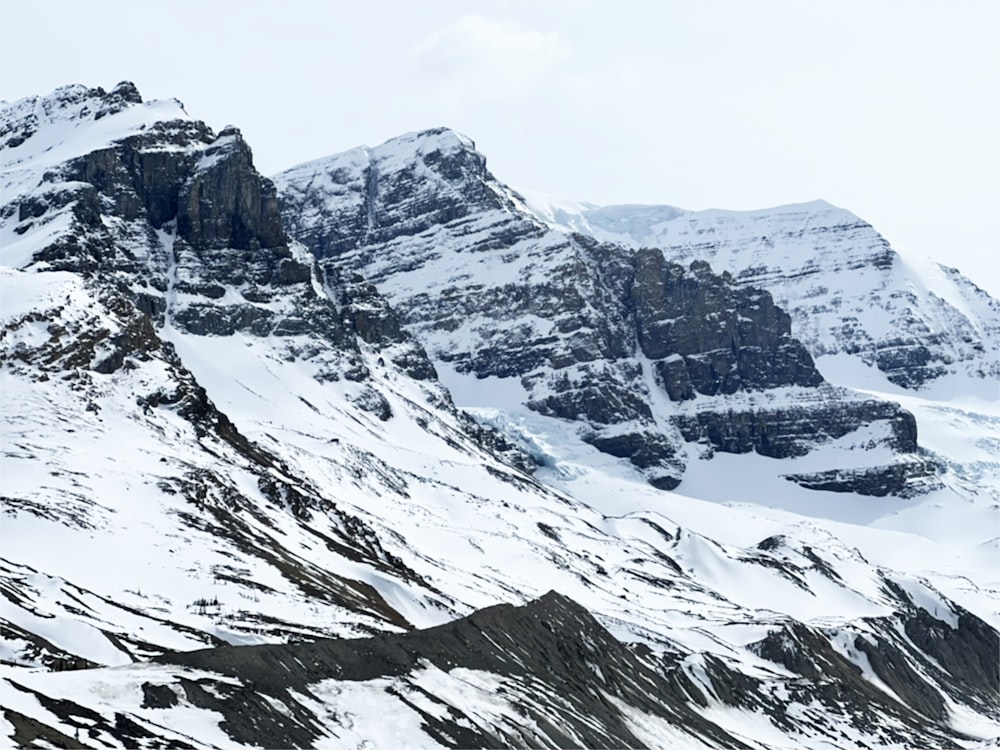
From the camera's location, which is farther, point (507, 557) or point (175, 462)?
point (507, 557)

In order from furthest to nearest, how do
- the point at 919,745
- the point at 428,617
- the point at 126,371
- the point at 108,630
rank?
the point at 126,371, the point at 919,745, the point at 428,617, the point at 108,630

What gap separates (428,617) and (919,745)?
46.8 m

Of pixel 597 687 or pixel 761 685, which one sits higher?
pixel 597 687

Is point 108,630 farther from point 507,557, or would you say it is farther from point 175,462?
point 507,557

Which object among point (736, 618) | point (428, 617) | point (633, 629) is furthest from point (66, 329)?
point (736, 618)

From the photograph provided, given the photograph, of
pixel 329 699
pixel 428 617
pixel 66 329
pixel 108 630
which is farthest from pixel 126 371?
pixel 329 699

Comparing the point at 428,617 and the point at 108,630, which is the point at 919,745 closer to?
the point at 428,617

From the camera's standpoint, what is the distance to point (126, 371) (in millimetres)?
163000

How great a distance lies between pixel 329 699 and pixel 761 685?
261 ft

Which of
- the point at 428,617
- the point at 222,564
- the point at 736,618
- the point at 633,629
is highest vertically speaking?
the point at 222,564

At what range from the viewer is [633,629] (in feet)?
522

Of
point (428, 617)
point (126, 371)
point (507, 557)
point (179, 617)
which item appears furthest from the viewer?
point (507, 557)

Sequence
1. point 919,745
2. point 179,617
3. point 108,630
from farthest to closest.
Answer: point 919,745 → point 179,617 → point 108,630

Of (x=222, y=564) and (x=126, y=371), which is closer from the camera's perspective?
(x=222, y=564)
